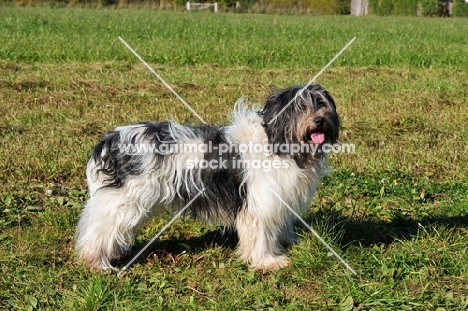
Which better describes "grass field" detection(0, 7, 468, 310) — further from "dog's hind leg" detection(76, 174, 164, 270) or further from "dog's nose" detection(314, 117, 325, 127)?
"dog's nose" detection(314, 117, 325, 127)

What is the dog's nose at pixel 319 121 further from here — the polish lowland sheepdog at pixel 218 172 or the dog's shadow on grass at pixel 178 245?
the dog's shadow on grass at pixel 178 245

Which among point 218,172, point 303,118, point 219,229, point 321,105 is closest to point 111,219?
point 218,172

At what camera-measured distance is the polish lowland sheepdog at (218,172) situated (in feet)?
14.6

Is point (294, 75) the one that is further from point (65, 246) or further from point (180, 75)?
point (65, 246)

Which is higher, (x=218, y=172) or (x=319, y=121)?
(x=319, y=121)

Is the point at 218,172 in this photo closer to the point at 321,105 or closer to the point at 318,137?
the point at 318,137

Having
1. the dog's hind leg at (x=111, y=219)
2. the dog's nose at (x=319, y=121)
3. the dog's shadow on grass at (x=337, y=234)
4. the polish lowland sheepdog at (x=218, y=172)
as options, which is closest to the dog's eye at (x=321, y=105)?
the polish lowland sheepdog at (x=218, y=172)

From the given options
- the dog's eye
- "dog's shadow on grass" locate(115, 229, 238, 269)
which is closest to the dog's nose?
the dog's eye

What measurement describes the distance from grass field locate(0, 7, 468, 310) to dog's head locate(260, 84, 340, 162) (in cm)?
85

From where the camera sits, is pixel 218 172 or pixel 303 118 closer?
pixel 303 118

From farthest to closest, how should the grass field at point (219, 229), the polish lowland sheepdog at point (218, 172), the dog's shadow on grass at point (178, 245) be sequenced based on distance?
1. the dog's shadow on grass at point (178, 245)
2. the polish lowland sheepdog at point (218, 172)
3. the grass field at point (219, 229)

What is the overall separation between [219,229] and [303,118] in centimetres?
161

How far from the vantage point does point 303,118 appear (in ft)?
14.4

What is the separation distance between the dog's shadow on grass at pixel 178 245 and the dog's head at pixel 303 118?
1.12 m
